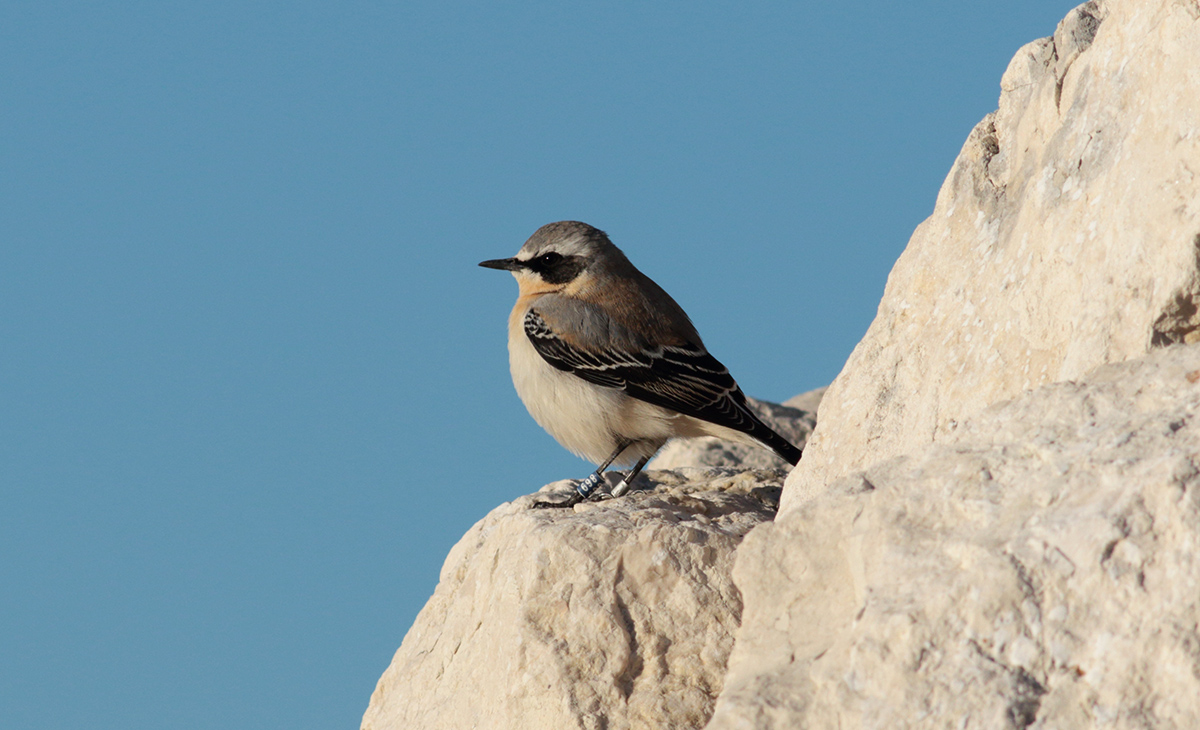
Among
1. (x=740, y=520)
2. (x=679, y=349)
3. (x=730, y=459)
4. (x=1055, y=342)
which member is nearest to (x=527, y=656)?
(x=740, y=520)

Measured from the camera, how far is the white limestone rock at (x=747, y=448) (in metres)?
10.9

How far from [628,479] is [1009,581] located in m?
5.37

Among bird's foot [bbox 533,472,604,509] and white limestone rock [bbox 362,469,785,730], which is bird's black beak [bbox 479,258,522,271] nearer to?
bird's foot [bbox 533,472,604,509]

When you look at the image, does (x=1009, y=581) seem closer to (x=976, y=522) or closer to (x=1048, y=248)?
(x=976, y=522)

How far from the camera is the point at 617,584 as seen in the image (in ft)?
15.8

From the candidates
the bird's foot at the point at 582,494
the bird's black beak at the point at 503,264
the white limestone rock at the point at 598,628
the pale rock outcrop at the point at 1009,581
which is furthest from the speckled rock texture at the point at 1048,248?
the bird's black beak at the point at 503,264

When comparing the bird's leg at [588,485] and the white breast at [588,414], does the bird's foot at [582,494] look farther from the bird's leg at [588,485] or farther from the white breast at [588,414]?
the white breast at [588,414]

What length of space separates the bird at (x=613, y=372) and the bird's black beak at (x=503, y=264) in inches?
14.5

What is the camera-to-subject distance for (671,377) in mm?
8789

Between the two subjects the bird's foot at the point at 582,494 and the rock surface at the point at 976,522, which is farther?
the bird's foot at the point at 582,494

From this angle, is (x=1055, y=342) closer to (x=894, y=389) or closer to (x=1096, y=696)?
(x=894, y=389)

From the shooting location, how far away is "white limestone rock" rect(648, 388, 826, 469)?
10.9 meters

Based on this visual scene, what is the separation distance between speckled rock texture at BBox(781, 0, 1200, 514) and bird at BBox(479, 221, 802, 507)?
325 cm

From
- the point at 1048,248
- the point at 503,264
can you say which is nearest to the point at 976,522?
the point at 1048,248
